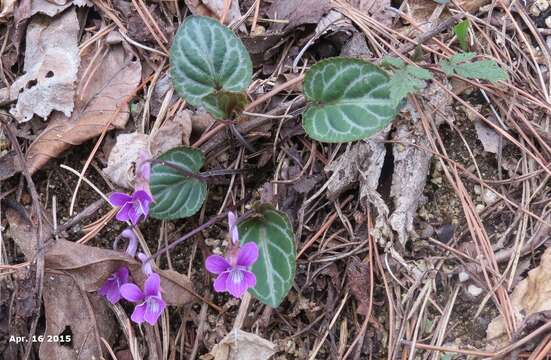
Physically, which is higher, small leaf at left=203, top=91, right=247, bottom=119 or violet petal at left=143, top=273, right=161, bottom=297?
small leaf at left=203, top=91, right=247, bottom=119

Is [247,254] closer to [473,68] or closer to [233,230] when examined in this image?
[233,230]

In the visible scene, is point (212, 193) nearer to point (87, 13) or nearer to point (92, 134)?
point (92, 134)

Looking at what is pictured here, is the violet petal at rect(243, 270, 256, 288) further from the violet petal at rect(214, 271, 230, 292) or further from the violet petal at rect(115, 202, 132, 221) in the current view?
the violet petal at rect(115, 202, 132, 221)

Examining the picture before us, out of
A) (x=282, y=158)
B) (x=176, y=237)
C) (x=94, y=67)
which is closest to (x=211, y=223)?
(x=176, y=237)

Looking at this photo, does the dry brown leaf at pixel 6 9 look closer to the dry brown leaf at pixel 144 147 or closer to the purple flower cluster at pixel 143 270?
the dry brown leaf at pixel 144 147

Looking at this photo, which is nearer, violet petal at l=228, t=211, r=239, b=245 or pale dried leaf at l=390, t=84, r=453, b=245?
violet petal at l=228, t=211, r=239, b=245

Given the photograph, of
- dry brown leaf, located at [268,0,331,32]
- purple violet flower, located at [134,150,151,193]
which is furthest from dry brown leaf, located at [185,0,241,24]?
purple violet flower, located at [134,150,151,193]

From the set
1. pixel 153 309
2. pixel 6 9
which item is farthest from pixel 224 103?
pixel 6 9
